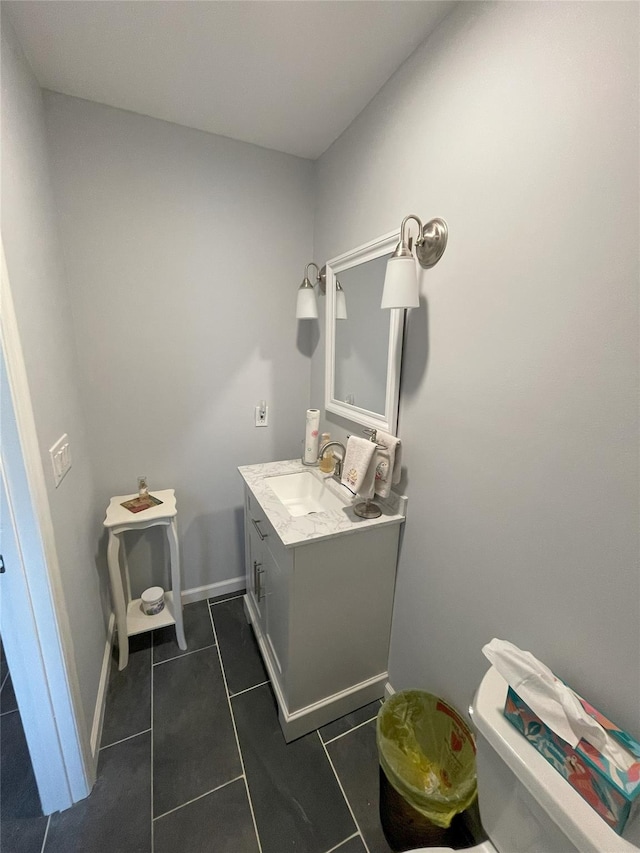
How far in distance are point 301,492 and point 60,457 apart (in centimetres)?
98

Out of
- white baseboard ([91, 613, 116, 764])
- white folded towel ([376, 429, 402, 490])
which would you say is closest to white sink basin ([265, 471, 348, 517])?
white folded towel ([376, 429, 402, 490])

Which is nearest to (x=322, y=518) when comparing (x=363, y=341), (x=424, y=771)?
(x=363, y=341)

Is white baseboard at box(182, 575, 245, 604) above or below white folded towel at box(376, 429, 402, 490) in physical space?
below

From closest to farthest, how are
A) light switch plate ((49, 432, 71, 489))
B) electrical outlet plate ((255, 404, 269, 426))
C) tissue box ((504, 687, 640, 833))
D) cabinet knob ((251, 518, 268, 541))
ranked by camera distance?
tissue box ((504, 687, 640, 833)) → light switch plate ((49, 432, 71, 489)) → cabinet knob ((251, 518, 268, 541)) → electrical outlet plate ((255, 404, 269, 426))

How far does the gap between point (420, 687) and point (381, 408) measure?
1.06 metres

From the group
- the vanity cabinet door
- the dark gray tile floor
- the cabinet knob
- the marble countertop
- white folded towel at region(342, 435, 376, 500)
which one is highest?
white folded towel at region(342, 435, 376, 500)

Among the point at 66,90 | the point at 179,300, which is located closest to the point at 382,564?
the point at 179,300

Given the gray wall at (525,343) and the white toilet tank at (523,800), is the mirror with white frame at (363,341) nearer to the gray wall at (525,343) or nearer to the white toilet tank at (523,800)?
the gray wall at (525,343)

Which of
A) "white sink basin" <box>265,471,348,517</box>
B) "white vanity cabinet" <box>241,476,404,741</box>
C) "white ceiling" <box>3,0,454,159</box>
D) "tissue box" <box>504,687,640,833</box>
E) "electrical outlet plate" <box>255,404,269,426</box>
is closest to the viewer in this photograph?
"tissue box" <box>504,687,640,833</box>

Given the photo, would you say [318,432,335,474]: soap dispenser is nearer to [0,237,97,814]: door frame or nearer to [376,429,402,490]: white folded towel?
[376,429,402,490]: white folded towel

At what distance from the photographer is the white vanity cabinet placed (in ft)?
3.81

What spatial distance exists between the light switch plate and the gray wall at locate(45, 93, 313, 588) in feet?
1.35

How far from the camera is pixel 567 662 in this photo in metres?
A: 0.75

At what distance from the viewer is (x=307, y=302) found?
1.66 metres
